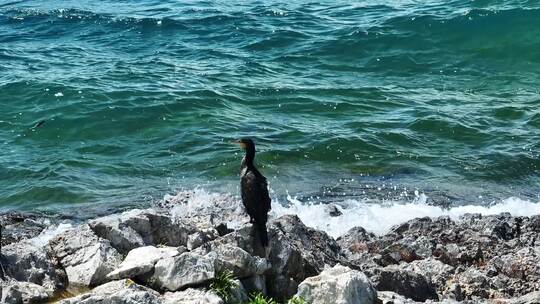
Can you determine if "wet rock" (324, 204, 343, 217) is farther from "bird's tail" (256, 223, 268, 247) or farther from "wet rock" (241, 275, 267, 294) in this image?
"wet rock" (241, 275, 267, 294)

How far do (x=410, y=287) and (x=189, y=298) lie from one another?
2843 millimetres

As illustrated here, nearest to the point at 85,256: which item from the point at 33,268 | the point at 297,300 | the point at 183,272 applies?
the point at 33,268

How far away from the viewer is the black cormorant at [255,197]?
9125 mm

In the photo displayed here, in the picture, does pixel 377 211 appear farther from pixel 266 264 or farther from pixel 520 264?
pixel 266 264

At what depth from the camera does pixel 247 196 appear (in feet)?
31.8

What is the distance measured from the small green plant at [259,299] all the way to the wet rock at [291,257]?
37cm

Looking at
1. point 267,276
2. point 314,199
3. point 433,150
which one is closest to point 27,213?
point 314,199

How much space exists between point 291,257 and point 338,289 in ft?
3.94

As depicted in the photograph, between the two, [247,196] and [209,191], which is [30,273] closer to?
[247,196]

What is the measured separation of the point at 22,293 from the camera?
7.79 m

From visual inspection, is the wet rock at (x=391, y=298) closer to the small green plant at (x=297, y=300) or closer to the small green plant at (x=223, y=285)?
the small green plant at (x=297, y=300)

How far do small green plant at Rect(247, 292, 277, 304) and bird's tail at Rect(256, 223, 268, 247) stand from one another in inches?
30.8

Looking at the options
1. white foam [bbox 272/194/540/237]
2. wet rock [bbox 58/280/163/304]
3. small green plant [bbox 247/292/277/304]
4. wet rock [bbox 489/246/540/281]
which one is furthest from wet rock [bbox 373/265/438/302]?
white foam [bbox 272/194/540/237]

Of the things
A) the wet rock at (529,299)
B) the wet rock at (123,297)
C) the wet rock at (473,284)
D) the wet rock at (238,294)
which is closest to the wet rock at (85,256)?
the wet rock at (123,297)
